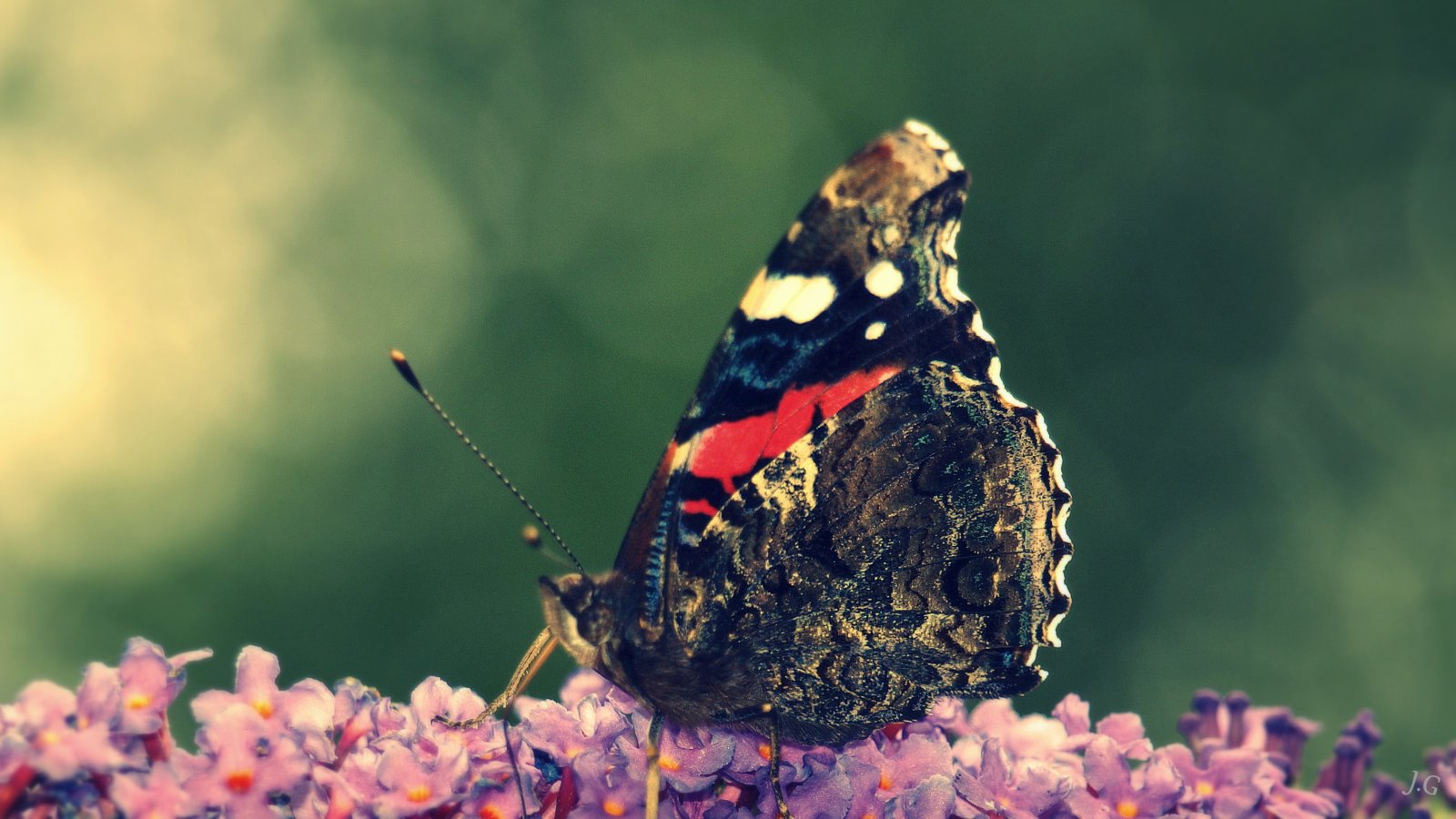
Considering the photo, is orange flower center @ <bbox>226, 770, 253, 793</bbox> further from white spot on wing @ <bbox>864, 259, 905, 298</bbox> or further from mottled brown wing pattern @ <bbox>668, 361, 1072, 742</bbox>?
white spot on wing @ <bbox>864, 259, 905, 298</bbox>

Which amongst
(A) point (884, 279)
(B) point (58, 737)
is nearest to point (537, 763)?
(B) point (58, 737)

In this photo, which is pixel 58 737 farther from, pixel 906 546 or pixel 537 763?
pixel 906 546

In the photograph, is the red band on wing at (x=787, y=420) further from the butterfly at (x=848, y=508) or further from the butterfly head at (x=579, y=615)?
the butterfly head at (x=579, y=615)

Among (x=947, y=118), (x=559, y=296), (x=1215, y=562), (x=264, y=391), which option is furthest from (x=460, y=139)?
(x=1215, y=562)

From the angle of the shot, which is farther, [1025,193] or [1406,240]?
[1406,240]

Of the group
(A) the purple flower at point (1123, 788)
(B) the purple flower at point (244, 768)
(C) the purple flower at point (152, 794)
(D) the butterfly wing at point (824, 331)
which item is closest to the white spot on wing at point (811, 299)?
(D) the butterfly wing at point (824, 331)

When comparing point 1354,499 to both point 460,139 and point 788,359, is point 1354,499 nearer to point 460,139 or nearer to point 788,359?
point 460,139
